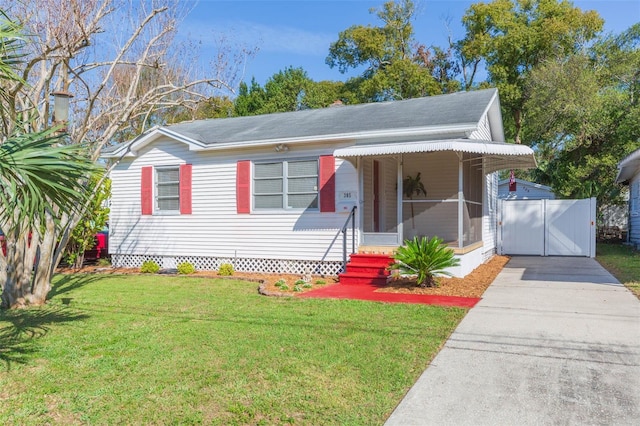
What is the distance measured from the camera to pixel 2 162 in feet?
11.9

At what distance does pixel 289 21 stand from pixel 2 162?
44.8 ft

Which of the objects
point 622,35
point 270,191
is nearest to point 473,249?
point 270,191

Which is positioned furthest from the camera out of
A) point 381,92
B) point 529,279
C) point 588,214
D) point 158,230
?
point 381,92

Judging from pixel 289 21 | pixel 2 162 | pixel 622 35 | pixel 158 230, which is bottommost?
pixel 158 230

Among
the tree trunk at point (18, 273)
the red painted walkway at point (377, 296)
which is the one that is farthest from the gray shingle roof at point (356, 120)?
the tree trunk at point (18, 273)

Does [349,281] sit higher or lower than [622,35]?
lower

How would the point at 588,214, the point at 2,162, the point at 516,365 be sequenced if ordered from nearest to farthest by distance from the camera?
the point at 2,162 → the point at 516,365 → the point at 588,214

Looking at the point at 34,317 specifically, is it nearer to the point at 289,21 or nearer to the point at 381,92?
the point at 289,21

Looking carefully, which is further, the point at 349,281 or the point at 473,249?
the point at 473,249

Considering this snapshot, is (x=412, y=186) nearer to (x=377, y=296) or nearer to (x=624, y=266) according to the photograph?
(x=377, y=296)

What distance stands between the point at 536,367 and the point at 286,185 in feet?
24.9

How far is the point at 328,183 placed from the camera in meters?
10.5

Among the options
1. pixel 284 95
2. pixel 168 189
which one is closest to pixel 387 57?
pixel 284 95

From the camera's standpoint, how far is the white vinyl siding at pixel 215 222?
35.3ft
